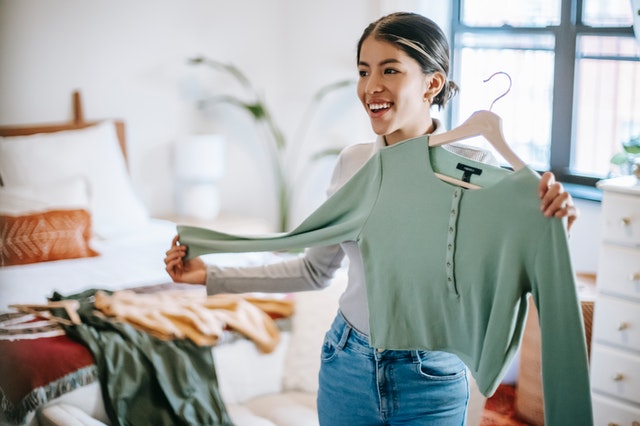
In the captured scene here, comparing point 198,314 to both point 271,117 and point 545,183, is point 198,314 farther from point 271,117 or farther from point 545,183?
point 271,117

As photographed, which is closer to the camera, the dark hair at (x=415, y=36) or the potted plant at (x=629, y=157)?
the dark hair at (x=415, y=36)

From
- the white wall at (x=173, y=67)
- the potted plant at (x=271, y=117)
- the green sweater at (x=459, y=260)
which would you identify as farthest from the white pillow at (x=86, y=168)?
the green sweater at (x=459, y=260)

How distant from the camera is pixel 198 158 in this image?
14.1 feet

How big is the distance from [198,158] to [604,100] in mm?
1975

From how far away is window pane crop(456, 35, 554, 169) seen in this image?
148 inches

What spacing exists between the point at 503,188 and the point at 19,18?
3177mm

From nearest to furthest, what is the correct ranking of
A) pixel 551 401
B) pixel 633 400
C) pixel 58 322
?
pixel 551 401 < pixel 58 322 < pixel 633 400

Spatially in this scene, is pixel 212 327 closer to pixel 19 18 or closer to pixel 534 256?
pixel 534 256

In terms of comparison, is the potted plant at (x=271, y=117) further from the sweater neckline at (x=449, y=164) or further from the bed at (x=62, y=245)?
the sweater neckline at (x=449, y=164)

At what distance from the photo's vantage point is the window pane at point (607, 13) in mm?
3443

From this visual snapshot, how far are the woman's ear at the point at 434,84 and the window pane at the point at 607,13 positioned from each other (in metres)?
2.10

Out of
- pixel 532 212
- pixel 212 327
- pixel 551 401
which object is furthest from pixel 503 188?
pixel 212 327

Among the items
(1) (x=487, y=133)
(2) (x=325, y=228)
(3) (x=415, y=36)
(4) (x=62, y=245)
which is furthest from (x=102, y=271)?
(1) (x=487, y=133)

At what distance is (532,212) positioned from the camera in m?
1.39
